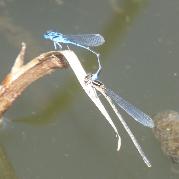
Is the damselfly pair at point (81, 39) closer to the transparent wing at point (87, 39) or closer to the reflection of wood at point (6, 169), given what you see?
the transparent wing at point (87, 39)

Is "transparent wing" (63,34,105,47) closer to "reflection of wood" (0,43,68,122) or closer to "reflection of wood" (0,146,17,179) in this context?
"reflection of wood" (0,43,68,122)

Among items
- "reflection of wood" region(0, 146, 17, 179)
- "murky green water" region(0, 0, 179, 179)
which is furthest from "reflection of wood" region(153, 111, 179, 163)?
"reflection of wood" region(0, 146, 17, 179)

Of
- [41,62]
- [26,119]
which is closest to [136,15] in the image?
[26,119]

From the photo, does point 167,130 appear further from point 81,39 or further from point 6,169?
point 6,169

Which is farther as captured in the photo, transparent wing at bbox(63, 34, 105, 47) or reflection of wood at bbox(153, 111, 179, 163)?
reflection of wood at bbox(153, 111, 179, 163)

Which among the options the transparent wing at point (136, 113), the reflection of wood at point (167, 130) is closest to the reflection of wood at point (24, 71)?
the transparent wing at point (136, 113)

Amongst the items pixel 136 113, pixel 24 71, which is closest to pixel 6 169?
pixel 24 71

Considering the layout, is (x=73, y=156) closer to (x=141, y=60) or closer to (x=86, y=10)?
(x=141, y=60)
